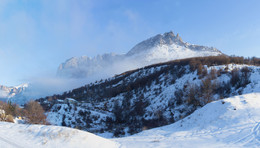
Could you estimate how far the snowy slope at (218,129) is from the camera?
699 cm

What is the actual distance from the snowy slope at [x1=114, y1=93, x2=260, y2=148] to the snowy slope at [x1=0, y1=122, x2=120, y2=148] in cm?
225

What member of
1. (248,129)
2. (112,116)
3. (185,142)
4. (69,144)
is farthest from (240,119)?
(112,116)

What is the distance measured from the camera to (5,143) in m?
6.54

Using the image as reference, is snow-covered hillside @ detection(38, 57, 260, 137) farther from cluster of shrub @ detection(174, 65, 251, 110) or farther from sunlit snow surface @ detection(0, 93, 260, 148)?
sunlit snow surface @ detection(0, 93, 260, 148)

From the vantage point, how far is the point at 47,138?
7035 mm

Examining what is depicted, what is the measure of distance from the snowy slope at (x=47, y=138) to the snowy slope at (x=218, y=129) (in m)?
2.25

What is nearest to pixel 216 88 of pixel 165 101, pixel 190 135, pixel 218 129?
pixel 165 101

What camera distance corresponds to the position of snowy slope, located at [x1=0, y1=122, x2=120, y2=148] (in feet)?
21.8

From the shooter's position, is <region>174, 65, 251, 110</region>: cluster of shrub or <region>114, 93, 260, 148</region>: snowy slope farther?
<region>174, 65, 251, 110</region>: cluster of shrub

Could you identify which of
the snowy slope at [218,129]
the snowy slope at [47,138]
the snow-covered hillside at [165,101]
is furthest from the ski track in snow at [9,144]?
the snow-covered hillside at [165,101]

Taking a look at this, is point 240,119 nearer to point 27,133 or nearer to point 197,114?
point 197,114

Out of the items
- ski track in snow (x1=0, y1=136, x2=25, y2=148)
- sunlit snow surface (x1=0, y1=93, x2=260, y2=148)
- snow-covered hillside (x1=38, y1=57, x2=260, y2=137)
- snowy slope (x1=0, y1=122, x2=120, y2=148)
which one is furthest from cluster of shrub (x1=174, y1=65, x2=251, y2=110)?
ski track in snow (x1=0, y1=136, x2=25, y2=148)

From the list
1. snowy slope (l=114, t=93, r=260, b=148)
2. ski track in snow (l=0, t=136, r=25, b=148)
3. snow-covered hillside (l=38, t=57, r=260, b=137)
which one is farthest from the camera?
snow-covered hillside (l=38, t=57, r=260, b=137)

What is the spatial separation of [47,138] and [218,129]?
10.5 metres
